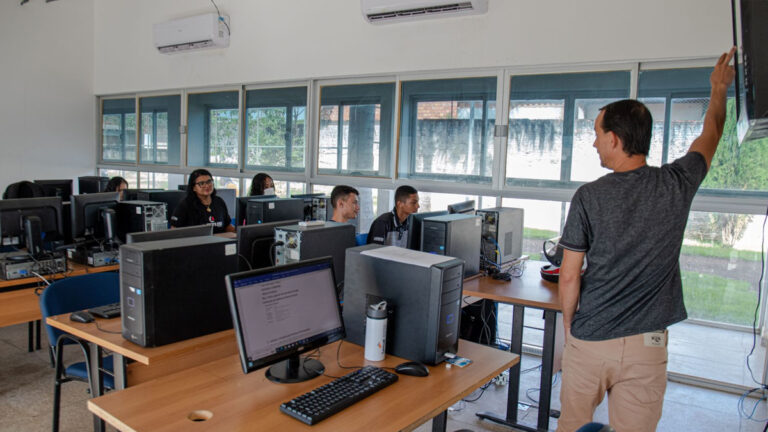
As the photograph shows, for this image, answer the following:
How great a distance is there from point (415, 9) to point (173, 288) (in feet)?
11.5

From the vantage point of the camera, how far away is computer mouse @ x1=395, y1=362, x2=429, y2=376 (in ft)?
6.20

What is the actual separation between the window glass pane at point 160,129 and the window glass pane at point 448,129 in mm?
3439

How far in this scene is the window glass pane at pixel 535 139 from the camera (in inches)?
170

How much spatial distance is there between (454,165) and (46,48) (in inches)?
239

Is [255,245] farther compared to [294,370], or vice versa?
[255,245]

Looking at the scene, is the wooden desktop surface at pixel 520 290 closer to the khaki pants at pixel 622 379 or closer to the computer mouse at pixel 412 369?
the khaki pants at pixel 622 379

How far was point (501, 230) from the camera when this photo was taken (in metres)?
3.67

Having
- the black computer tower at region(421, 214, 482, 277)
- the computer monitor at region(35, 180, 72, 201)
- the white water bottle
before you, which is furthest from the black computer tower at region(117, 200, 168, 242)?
the computer monitor at region(35, 180, 72, 201)

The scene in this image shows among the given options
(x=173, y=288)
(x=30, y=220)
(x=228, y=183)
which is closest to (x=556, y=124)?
(x=173, y=288)

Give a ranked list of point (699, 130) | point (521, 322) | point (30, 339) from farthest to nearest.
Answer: point (30, 339)
point (699, 130)
point (521, 322)

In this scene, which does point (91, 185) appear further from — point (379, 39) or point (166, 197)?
point (379, 39)

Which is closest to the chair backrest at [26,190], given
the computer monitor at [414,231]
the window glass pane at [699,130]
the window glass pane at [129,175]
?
the window glass pane at [129,175]

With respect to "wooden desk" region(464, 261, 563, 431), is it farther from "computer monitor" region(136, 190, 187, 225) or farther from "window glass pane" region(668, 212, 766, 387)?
"computer monitor" region(136, 190, 187, 225)

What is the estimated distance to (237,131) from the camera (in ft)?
20.7
